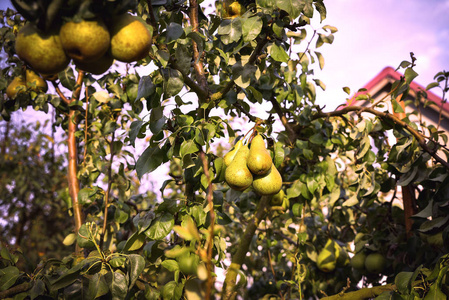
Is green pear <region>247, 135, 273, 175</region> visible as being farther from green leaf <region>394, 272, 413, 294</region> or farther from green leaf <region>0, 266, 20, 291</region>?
green leaf <region>0, 266, 20, 291</region>

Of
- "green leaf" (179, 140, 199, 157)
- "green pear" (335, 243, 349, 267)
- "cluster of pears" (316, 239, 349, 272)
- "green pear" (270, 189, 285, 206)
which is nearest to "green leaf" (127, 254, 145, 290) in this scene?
"green leaf" (179, 140, 199, 157)

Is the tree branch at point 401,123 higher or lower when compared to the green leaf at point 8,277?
higher

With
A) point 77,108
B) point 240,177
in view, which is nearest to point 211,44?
point 240,177

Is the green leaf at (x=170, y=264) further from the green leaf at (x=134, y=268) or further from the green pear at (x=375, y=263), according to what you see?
the green pear at (x=375, y=263)

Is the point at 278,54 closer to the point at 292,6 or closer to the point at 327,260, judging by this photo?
the point at 292,6

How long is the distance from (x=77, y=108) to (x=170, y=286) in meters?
1.56

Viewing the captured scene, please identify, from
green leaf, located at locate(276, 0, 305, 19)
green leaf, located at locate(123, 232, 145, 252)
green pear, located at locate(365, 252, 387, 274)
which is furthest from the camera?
green pear, located at locate(365, 252, 387, 274)

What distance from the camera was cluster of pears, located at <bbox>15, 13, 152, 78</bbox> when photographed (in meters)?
0.67

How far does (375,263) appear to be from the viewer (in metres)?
2.21

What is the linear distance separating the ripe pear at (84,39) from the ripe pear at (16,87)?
6.02ft

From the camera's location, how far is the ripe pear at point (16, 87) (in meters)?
2.27

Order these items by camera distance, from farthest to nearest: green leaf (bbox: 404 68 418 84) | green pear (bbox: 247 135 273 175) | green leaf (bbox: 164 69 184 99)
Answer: green leaf (bbox: 404 68 418 84) < green pear (bbox: 247 135 273 175) < green leaf (bbox: 164 69 184 99)

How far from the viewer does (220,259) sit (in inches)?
61.0

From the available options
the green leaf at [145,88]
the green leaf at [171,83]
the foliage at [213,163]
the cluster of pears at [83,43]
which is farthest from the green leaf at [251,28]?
the cluster of pears at [83,43]
